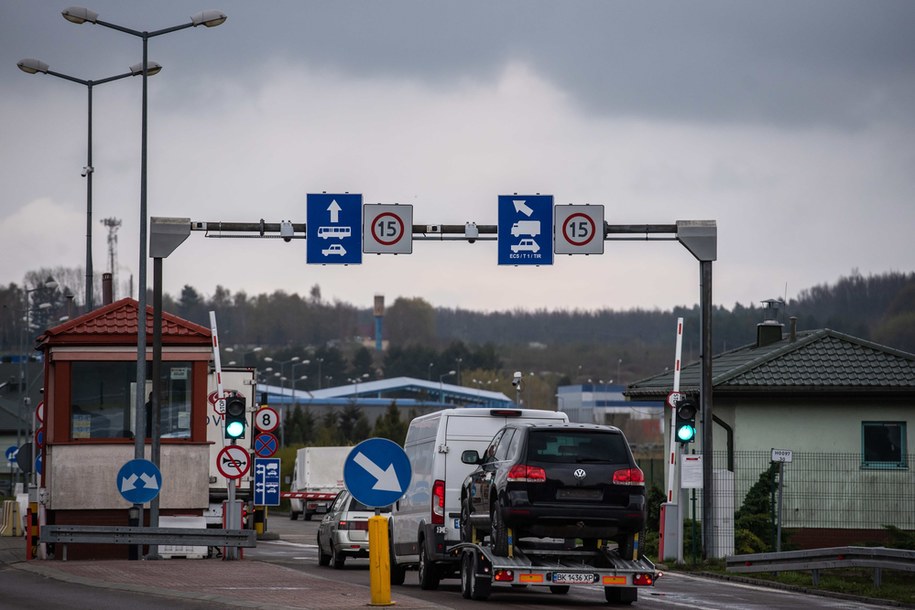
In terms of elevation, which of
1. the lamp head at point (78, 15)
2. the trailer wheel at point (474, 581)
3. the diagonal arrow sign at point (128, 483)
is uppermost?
the lamp head at point (78, 15)

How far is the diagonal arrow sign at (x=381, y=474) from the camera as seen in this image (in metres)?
15.6

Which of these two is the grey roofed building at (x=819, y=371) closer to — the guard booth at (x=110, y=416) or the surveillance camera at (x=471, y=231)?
the surveillance camera at (x=471, y=231)

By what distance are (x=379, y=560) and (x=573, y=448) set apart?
10.8ft

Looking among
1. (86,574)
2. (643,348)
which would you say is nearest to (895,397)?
(86,574)

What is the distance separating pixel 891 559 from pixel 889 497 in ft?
35.3

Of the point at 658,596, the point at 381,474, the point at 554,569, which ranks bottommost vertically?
the point at 658,596

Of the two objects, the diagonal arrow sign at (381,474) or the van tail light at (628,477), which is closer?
the diagonal arrow sign at (381,474)

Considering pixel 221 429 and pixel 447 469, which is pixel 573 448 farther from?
pixel 221 429

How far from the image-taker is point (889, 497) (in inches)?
1324

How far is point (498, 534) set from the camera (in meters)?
18.4

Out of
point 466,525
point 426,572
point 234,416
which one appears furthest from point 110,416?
point 466,525

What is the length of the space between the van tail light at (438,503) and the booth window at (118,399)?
430 inches

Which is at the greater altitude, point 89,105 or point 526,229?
point 89,105

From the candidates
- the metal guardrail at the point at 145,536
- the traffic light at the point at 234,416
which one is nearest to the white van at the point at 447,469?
the traffic light at the point at 234,416
